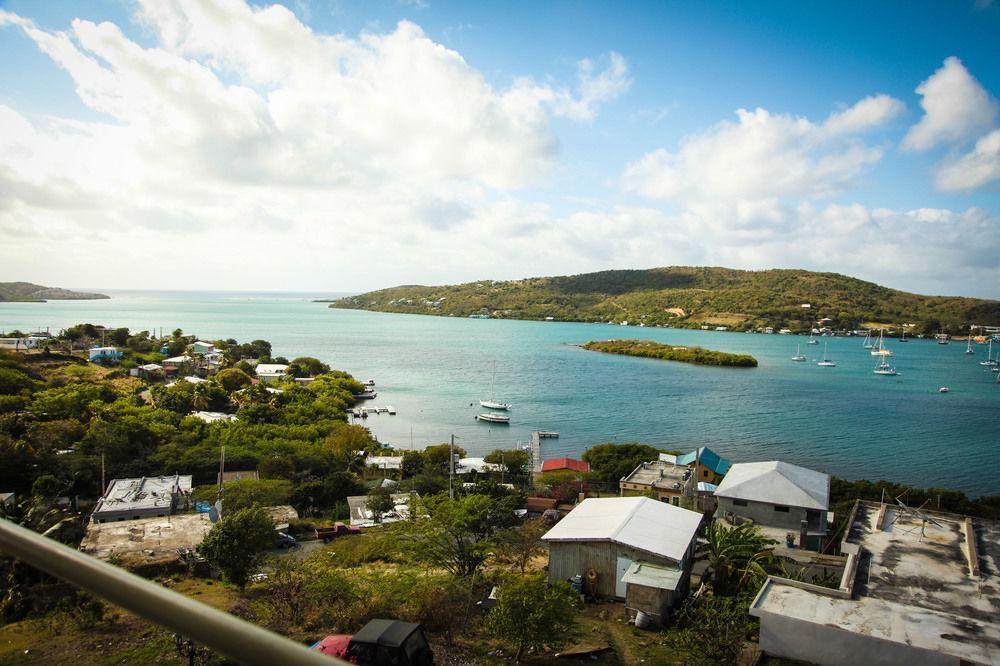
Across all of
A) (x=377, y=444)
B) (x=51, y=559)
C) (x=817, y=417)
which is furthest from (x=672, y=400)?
(x=51, y=559)

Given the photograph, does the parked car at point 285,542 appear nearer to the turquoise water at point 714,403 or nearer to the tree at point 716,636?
the tree at point 716,636

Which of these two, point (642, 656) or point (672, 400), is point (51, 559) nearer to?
point (642, 656)

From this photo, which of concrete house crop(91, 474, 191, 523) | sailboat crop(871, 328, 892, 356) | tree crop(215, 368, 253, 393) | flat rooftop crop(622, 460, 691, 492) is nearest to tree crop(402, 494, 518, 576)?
concrete house crop(91, 474, 191, 523)

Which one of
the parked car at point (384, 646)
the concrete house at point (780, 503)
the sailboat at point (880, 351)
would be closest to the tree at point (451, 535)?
the parked car at point (384, 646)

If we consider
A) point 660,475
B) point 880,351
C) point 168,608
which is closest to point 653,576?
point 660,475

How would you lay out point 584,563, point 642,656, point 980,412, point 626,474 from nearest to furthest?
point 642,656 → point 584,563 → point 626,474 → point 980,412

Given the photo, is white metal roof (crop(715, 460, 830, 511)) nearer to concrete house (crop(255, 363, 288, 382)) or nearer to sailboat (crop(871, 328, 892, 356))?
concrete house (crop(255, 363, 288, 382))
